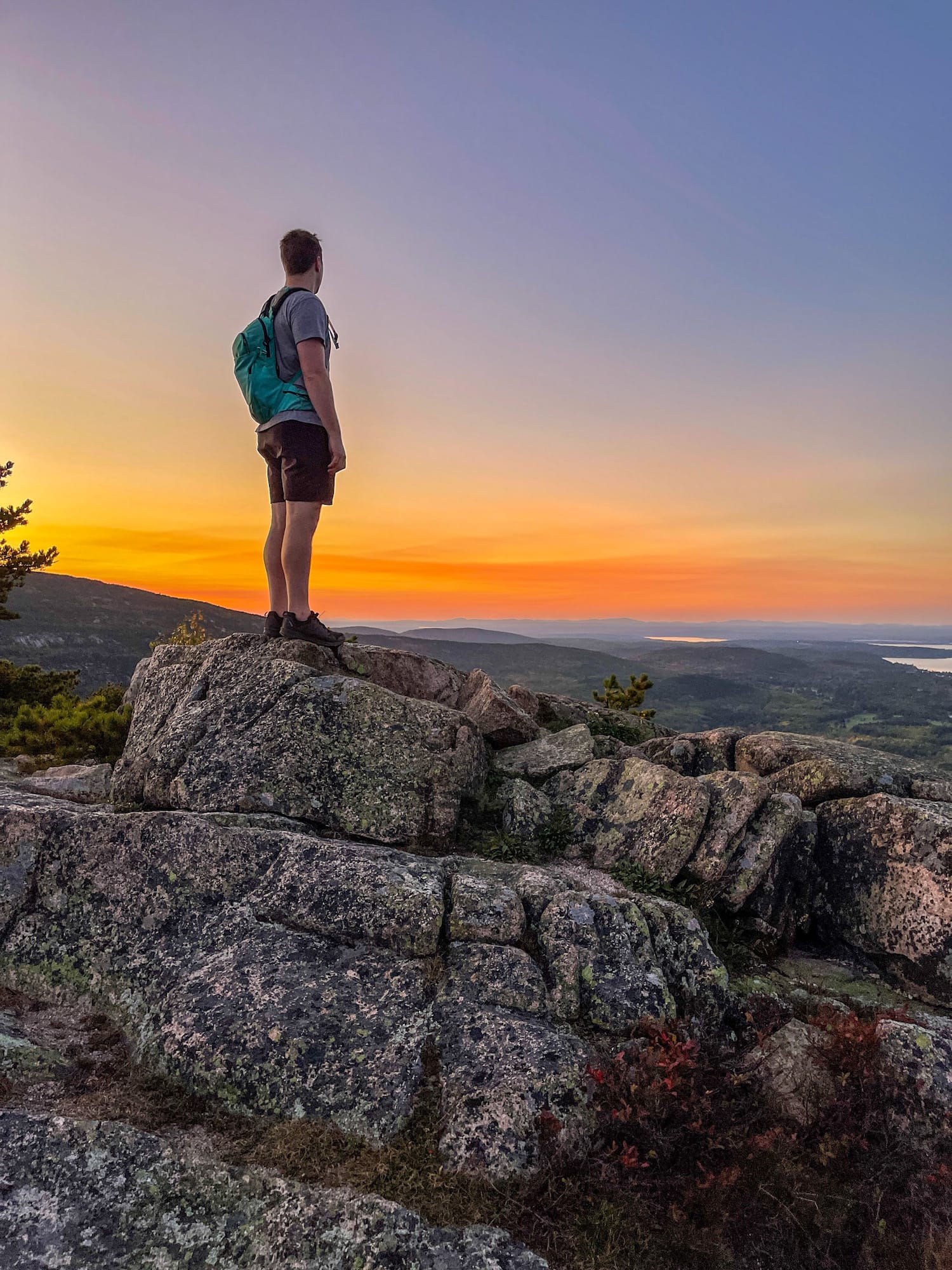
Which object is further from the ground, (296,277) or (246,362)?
(296,277)

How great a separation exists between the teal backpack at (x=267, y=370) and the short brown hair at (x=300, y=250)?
36 cm

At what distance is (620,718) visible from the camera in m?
16.9

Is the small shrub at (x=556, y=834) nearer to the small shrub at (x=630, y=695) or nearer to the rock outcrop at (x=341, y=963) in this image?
the rock outcrop at (x=341, y=963)

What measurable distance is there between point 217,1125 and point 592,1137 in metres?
3.71

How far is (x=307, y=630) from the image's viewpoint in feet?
41.0

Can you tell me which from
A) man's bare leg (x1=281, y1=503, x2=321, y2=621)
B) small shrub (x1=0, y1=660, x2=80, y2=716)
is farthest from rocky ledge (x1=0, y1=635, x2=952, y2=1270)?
small shrub (x1=0, y1=660, x2=80, y2=716)

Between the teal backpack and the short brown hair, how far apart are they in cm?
36

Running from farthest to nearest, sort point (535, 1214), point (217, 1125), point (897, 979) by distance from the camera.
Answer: point (897, 979), point (217, 1125), point (535, 1214)

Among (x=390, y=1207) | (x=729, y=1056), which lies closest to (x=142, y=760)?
(x=390, y=1207)

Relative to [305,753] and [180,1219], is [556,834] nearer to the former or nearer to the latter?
[305,753]

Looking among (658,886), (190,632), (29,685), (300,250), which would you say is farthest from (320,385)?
(29,685)

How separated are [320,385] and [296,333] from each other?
910 millimetres

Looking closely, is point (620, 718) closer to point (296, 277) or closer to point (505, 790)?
point (505, 790)

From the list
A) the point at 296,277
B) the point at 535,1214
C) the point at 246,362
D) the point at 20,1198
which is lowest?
the point at 535,1214
